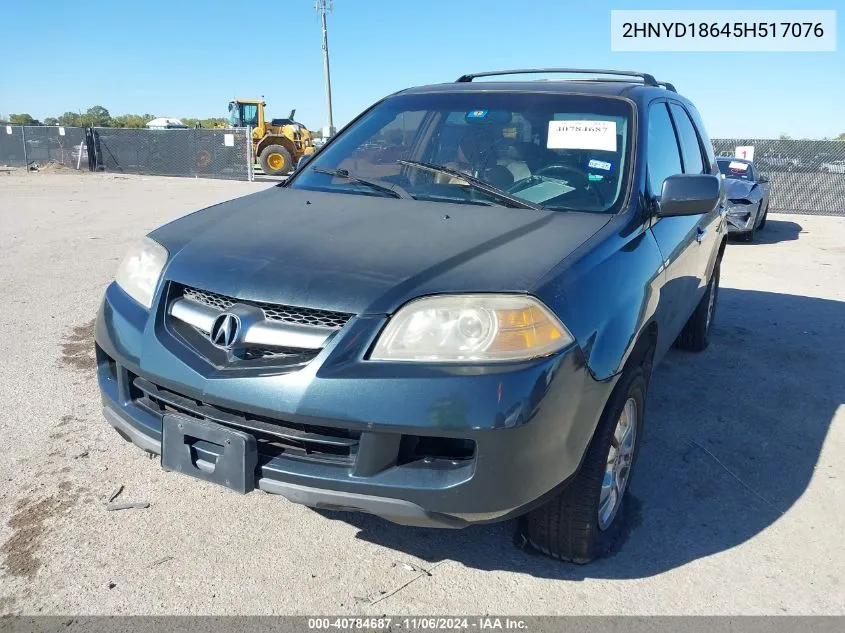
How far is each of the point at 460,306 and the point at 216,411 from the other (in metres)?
0.85

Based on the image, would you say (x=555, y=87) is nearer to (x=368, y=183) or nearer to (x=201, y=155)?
(x=368, y=183)

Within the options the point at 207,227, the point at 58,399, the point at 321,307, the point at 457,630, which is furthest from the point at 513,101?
the point at 58,399

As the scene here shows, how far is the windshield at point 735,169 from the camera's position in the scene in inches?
454

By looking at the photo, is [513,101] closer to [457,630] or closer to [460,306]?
[460,306]

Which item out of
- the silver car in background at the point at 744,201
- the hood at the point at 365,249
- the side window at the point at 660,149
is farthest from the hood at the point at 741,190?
the hood at the point at 365,249

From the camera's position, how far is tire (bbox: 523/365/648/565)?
2365 mm

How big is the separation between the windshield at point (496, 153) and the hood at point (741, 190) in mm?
8464

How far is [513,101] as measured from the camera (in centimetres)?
343

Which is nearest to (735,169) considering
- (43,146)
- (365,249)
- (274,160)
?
(365,249)

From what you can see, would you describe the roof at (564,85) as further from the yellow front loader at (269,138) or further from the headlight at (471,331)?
the yellow front loader at (269,138)

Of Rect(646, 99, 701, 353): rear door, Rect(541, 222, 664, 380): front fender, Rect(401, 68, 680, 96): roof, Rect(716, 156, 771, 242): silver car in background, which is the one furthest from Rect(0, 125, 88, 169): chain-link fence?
Rect(541, 222, 664, 380): front fender

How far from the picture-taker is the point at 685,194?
2.91m

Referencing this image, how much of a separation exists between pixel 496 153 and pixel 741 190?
29.4 feet

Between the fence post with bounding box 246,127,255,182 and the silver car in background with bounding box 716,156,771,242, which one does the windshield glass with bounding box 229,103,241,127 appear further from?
the silver car in background with bounding box 716,156,771,242
